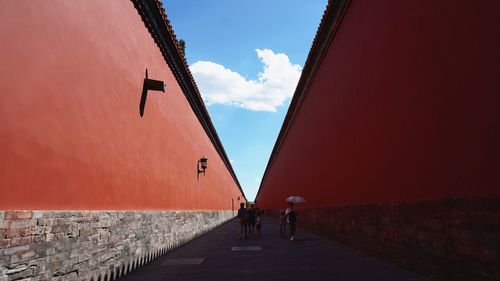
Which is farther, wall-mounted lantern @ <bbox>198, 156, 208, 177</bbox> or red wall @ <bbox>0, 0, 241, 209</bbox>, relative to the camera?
wall-mounted lantern @ <bbox>198, 156, 208, 177</bbox>

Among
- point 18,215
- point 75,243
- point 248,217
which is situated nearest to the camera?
point 18,215

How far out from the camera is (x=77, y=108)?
5.45 metres

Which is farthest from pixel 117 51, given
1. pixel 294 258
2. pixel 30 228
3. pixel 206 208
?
pixel 206 208

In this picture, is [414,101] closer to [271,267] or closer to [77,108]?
[271,267]

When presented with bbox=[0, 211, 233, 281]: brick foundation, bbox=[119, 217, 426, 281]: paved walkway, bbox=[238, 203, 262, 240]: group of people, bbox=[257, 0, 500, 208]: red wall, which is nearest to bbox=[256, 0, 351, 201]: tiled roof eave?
bbox=[257, 0, 500, 208]: red wall

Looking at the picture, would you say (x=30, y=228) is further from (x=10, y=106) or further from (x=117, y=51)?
(x=117, y=51)

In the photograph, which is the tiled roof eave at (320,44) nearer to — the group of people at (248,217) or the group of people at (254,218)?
the group of people at (254,218)

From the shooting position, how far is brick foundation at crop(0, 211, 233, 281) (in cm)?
389

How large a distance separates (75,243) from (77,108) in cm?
167

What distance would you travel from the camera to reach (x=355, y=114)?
9641 mm

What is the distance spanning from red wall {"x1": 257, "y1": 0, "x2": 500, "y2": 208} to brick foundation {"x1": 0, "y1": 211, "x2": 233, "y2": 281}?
4.50 meters

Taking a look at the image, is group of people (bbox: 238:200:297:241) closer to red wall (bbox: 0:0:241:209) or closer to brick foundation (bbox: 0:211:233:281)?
red wall (bbox: 0:0:241:209)

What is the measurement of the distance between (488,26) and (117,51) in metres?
5.41

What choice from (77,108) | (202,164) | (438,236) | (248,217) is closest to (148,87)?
(77,108)
